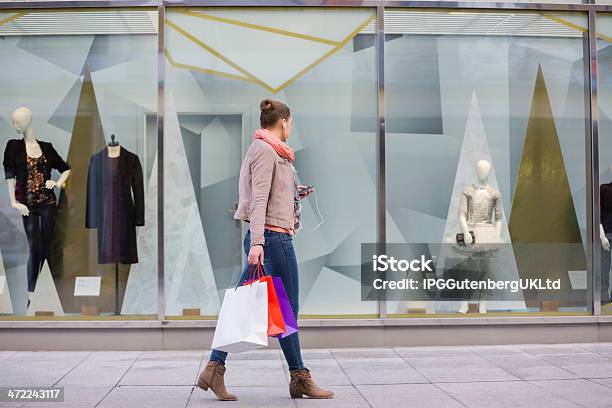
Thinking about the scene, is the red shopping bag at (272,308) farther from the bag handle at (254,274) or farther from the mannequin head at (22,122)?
the mannequin head at (22,122)

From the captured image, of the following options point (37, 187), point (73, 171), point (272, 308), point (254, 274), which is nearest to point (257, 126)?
point (73, 171)

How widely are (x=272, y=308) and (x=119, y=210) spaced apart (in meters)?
3.59

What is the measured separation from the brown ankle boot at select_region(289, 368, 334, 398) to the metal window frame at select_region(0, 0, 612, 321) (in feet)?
9.07

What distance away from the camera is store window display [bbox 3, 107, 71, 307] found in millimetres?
8805

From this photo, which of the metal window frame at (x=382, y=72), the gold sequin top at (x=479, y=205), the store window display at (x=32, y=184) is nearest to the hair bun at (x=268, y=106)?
the metal window frame at (x=382, y=72)

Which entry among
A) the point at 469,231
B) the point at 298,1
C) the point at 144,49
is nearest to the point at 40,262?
the point at 144,49

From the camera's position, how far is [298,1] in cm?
878

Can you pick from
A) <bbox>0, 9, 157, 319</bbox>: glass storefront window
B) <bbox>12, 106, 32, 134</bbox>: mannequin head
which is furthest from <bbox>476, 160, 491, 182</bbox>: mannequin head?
<bbox>12, 106, 32, 134</bbox>: mannequin head

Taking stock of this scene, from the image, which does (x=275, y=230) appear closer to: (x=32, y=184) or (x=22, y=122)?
(x=32, y=184)

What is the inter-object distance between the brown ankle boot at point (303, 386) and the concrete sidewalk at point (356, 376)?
0.22 feet

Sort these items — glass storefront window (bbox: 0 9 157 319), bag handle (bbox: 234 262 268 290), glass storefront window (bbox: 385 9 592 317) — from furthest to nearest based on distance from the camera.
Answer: glass storefront window (bbox: 385 9 592 317), glass storefront window (bbox: 0 9 157 319), bag handle (bbox: 234 262 268 290)

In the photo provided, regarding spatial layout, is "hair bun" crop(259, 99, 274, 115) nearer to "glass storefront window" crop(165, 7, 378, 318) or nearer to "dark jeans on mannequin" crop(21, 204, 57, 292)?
"glass storefront window" crop(165, 7, 378, 318)

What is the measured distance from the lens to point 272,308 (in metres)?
5.70

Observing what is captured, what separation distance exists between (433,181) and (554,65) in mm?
1836
